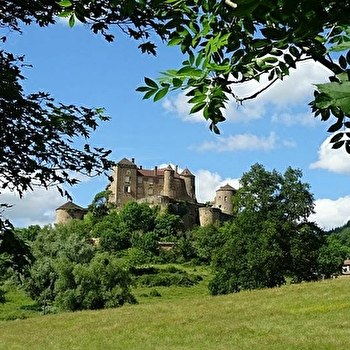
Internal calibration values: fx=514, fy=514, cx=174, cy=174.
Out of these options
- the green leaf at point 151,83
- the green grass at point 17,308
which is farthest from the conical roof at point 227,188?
the green leaf at point 151,83

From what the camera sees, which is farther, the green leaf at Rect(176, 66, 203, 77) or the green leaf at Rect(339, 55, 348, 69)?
the green leaf at Rect(176, 66, 203, 77)

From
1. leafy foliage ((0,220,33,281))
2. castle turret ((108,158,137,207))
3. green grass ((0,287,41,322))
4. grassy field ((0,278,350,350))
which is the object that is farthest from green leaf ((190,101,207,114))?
castle turret ((108,158,137,207))

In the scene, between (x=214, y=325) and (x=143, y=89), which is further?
(x=214, y=325)

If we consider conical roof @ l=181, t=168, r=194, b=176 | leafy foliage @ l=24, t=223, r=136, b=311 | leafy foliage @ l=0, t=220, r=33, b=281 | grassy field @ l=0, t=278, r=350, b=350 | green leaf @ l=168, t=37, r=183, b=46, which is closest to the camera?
green leaf @ l=168, t=37, r=183, b=46

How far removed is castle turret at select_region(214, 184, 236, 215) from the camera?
111m

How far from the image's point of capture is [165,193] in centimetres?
10862

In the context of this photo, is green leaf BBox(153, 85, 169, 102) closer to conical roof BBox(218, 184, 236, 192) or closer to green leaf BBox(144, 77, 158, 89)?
green leaf BBox(144, 77, 158, 89)

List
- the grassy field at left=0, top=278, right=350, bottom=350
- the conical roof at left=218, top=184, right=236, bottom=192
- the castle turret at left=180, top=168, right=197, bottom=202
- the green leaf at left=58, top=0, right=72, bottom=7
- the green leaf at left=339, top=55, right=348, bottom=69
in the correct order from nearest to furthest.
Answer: the green leaf at left=339, top=55, right=348, bottom=69, the green leaf at left=58, top=0, right=72, bottom=7, the grassy field at left=0, top=278, right=350, bottom=350, the castle turret at left=180, top=168, right=197, bottom=202, the conical roof at left=218, top=184, right=236, bottom=192

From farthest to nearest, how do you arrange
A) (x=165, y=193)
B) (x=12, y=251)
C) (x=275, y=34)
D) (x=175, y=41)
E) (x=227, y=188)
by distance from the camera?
1. (x=227, y=188)
2. (x=165, y=193)
3. (x=12, y=251)
4. (x=175, y=41)
5. (x=275, y=34)

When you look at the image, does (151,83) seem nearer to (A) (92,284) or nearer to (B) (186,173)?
(A) (92,284)

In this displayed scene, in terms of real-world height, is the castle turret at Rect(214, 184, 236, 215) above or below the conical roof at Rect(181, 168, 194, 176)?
below

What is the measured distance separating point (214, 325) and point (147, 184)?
283 ft

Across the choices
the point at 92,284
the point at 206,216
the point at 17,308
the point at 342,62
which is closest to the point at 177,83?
the point at 342,62

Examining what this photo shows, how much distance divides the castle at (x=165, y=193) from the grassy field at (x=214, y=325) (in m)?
66.8
